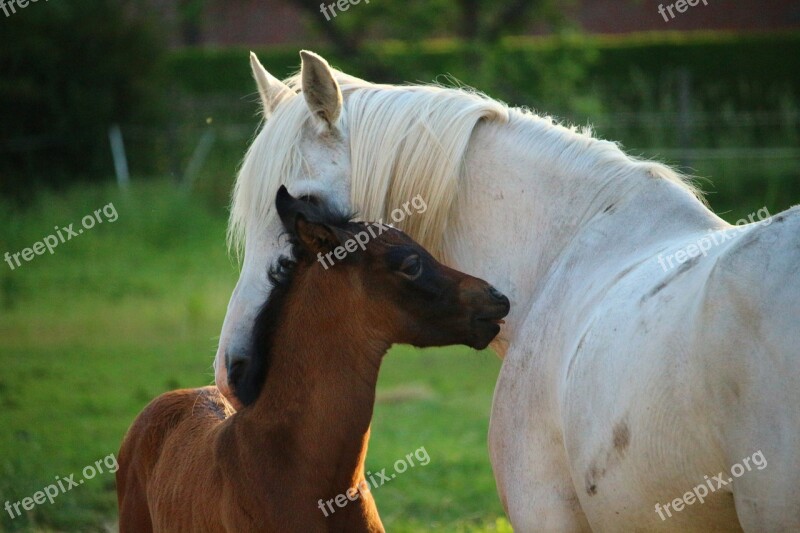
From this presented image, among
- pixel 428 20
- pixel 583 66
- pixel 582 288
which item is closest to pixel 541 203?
pixel 582 288

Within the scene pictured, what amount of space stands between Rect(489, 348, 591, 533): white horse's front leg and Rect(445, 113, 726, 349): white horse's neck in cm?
26

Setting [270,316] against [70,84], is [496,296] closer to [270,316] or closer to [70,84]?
[270,316]

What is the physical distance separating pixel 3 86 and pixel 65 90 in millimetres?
1114

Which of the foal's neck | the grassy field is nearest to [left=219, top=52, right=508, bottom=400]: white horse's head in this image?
the foal's neck

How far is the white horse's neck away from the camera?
2920 millimetres

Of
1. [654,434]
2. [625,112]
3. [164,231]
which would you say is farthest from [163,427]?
[625,112]

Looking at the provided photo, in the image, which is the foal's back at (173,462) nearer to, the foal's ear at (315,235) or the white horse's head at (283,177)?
the white horse's head at (283,177)

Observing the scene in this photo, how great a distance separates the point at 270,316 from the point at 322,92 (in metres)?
0.69

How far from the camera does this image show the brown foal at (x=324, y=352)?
2.78 metres

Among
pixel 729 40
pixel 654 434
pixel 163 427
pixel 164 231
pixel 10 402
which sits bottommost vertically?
pixel 729 40

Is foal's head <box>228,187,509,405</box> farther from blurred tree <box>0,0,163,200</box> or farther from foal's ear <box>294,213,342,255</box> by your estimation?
blurred tree <box>0,0,163,200</box>

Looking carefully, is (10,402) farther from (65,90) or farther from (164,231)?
(65,90)

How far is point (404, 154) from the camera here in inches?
121

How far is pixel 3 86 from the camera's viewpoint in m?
15.3
